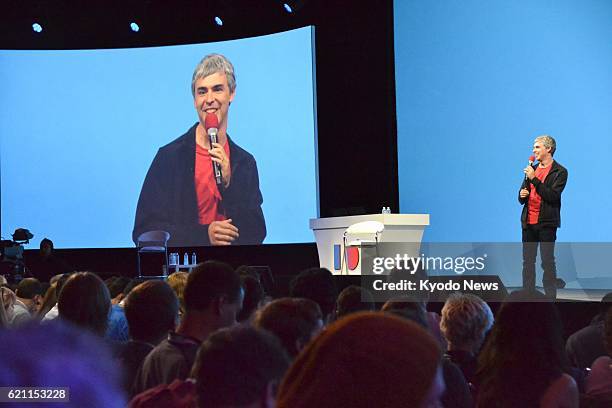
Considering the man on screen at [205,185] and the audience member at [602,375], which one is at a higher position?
the man on screen at [205,185]

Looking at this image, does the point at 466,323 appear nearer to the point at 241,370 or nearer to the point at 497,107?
the point at 241,370

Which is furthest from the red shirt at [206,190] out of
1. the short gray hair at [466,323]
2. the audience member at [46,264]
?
the short gray hair at [466,323]

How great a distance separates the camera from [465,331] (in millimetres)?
3082

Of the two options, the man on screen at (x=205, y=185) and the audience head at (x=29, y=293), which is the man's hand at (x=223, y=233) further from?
the audience head at (x=29, y=293)

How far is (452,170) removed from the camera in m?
10.3

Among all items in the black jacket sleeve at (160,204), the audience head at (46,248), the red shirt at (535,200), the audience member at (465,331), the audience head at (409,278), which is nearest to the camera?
the audience member at (465,331)

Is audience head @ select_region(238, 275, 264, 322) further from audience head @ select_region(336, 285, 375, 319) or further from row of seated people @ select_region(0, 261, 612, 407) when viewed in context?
audience head @ select_region(336, 285, 375, 319)

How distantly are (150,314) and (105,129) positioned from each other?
9.85 metres

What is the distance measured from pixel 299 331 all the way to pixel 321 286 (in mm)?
1703

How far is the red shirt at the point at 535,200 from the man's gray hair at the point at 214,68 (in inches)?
220

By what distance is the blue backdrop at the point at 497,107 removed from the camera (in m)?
9.16

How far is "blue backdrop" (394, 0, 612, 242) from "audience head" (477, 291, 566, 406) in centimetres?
720

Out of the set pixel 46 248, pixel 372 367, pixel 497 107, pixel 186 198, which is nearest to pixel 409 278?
pixel 372 367

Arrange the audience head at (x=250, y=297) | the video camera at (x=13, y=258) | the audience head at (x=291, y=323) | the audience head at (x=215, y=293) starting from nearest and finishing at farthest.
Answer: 1. the audience head at (x=291, y=323)
2. the audience head at (x=215, y=293)
3. the audience head at (x=250, y=297)
4. the video camera at (x=13, y=258)
